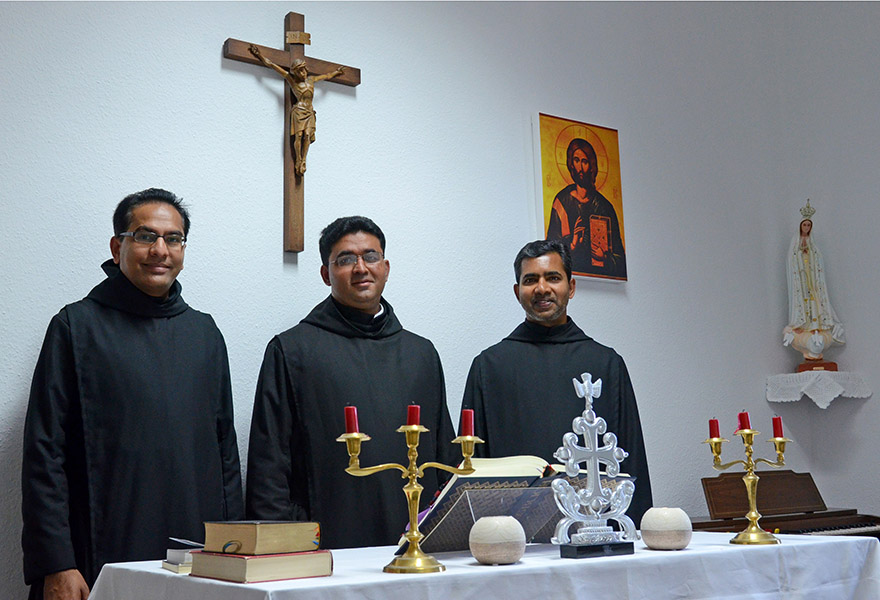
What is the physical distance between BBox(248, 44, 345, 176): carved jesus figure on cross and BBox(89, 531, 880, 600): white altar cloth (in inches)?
88.5

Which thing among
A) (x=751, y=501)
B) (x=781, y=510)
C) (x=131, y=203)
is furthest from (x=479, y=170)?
(x=751, y=501)

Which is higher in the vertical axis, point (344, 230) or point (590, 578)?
point (344, 230)

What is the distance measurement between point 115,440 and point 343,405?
3.04 ft

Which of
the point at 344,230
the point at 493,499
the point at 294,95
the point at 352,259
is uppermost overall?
the point at 294,95

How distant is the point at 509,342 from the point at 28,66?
2520 mm

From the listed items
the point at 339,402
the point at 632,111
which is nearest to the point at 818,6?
the point at 632,111

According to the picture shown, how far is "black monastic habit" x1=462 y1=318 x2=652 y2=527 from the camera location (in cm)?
444

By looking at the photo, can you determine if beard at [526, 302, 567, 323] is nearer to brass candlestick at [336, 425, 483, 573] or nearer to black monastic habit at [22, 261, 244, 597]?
black monastic habit at [22, 261, 244, 597]

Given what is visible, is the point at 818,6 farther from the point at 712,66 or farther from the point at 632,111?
the point at 632,111

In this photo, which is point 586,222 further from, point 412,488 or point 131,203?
point 412,488

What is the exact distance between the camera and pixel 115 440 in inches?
138

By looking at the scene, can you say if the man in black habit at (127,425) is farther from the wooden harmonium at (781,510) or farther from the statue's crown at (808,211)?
the statue's crown at (808,211)

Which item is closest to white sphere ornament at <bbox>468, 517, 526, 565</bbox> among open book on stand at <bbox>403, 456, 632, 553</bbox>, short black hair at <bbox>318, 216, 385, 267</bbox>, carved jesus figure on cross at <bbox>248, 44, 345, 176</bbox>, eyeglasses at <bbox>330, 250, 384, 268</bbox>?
open book on stand at <bbox>403, 456, 632, 553</bbox>

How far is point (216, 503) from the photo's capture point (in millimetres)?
3713
